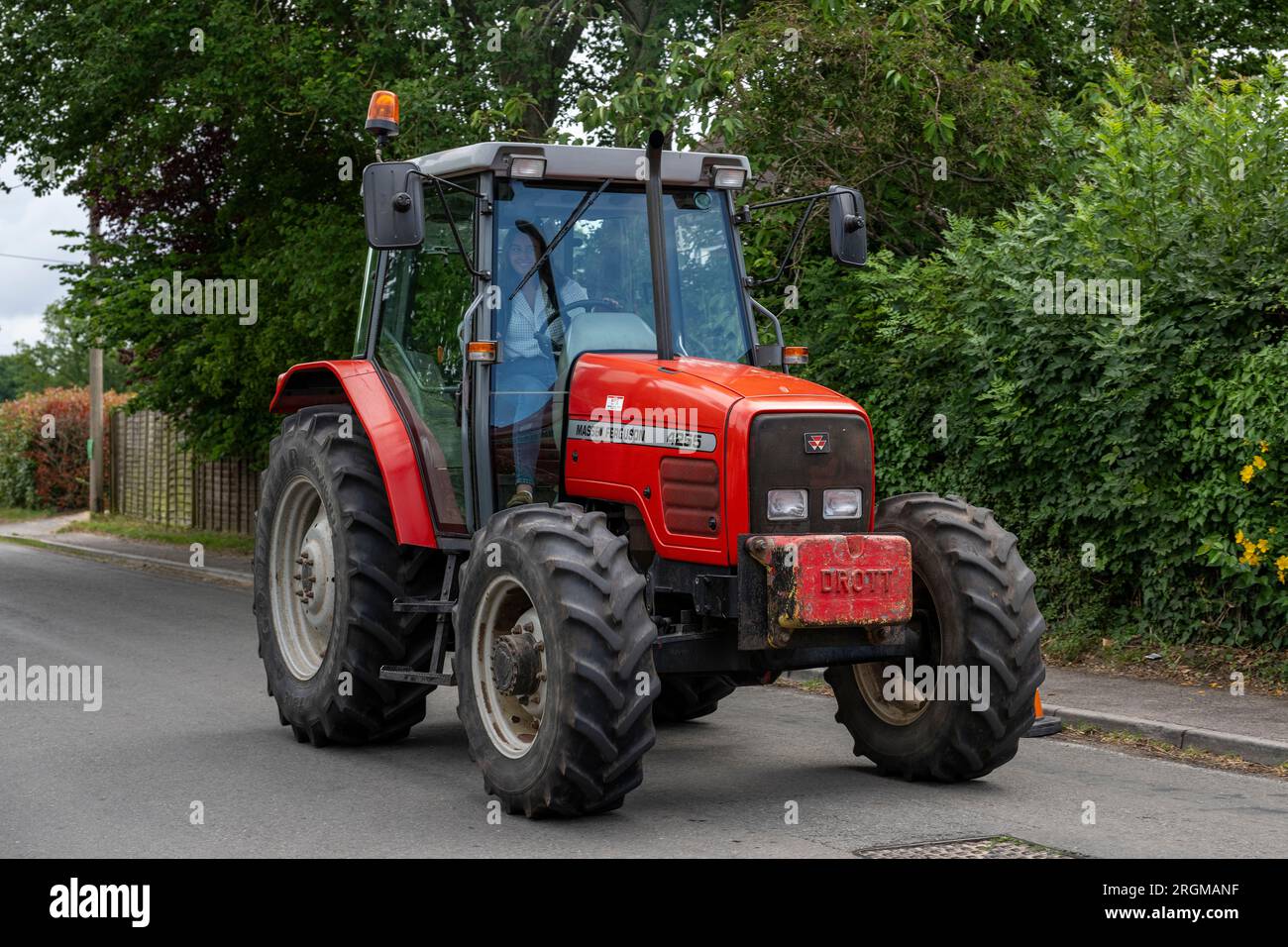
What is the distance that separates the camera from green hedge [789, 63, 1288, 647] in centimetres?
1020

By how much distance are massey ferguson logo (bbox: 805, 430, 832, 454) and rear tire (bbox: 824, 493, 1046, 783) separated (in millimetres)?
779

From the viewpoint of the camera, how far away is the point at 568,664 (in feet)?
20.6

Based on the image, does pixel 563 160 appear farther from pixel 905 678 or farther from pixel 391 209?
pixel 905 678

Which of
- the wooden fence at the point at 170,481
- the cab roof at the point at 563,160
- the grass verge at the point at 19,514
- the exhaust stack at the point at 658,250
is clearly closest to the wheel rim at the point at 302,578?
the cab roof at the point at 563,160

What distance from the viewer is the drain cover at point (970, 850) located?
19.7 ft

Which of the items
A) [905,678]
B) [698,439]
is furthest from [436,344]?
[905,678]

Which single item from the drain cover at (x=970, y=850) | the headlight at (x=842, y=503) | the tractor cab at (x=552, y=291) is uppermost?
the tractor cab at (x=552, y=291)

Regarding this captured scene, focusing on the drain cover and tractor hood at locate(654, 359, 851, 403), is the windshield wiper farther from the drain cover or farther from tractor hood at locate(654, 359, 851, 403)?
the drain cover

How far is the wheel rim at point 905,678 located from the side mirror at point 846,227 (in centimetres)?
163

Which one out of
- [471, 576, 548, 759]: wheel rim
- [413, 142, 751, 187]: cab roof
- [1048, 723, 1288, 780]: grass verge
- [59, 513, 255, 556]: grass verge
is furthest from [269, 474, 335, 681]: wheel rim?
[59, 513, 255, 556]: grass verge

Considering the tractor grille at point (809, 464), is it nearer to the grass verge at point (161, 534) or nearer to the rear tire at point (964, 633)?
the rear tire at point (964, 633)

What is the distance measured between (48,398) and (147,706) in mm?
33218

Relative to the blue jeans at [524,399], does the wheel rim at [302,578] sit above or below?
below

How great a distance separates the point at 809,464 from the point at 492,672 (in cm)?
167
